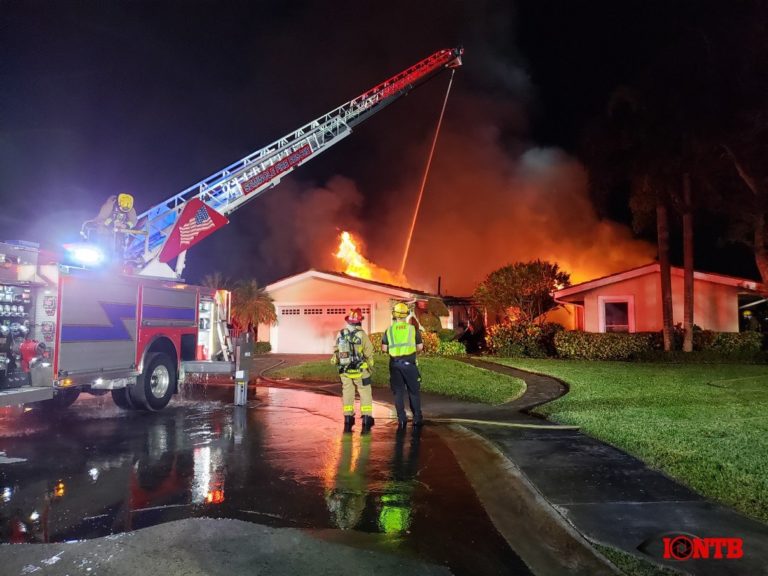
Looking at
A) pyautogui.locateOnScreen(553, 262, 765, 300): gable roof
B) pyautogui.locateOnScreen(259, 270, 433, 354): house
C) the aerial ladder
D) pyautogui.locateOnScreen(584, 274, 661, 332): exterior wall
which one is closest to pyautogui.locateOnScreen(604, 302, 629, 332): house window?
pyautogui.locateOnScreen(584, 274, 661, 332): exterior wall

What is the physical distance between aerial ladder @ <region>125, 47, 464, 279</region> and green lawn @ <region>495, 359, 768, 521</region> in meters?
7.36

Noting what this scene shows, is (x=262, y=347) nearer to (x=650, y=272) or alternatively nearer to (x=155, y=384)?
(x=155, y=384)

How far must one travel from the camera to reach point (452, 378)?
12672 millimetres

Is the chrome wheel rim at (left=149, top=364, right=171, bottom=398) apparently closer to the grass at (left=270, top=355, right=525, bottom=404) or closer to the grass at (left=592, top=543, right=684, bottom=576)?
the grass at (left=270, top=355, right=525, bottom=404)

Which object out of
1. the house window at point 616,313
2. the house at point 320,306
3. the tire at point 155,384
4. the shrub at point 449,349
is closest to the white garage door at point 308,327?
the house at point 320,306

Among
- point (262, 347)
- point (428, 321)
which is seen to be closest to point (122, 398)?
point (262, 347)

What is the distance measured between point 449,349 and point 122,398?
43.9 feet

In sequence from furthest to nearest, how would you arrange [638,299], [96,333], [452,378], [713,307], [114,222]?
[638,299] < [713,307] < [452,378] < [114,222] < [96,333]

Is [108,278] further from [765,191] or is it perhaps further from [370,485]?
[765,191]

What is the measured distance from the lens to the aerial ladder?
34.5 ft

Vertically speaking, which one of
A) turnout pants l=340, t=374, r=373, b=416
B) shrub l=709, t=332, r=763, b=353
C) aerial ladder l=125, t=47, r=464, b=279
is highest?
aerial ladder l=125, t=47, r=464, b=279

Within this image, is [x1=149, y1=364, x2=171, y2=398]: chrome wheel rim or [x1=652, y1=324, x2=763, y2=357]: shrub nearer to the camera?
[x1=149, y1=364, x2=171, y2=398]: chrome wheel rim

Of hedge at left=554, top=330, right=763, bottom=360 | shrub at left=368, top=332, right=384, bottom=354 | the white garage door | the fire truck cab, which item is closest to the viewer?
the fire truck cab

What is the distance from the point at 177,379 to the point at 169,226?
364 cm
